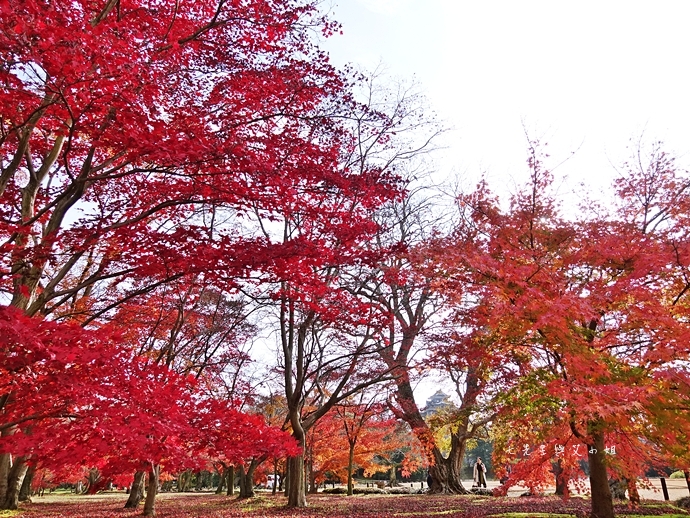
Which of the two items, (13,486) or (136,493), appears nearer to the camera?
(13,486)

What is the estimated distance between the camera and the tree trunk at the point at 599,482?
820 cm

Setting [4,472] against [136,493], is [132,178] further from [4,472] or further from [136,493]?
[136,493]

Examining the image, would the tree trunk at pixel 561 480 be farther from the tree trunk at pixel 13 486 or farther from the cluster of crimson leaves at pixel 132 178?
the tree trunk at pixel 13 486

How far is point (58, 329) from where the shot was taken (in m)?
4.83

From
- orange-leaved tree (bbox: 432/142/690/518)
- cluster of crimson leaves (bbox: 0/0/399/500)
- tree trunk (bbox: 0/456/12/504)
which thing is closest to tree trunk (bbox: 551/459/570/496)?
orange-leaved tree (bbox: 432/142/690/518)

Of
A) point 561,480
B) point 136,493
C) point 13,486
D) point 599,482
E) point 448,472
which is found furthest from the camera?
point 448,472

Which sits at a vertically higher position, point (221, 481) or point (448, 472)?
point (448, 472)

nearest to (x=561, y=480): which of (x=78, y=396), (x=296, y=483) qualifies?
(x=296, y=483)

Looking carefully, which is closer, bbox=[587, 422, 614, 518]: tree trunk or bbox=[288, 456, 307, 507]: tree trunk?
bbox=[587, 422, 614, 518]: tree trunk

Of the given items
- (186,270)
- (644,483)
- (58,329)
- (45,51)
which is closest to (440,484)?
(644,483)

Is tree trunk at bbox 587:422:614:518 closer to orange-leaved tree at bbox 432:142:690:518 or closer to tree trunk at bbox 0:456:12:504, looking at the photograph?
orange-leaved tree at bbox 432:142:690:518

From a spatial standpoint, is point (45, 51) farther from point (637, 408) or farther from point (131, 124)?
point (637, 408)

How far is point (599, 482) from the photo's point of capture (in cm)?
841

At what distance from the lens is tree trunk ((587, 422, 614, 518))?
26.9 ft
